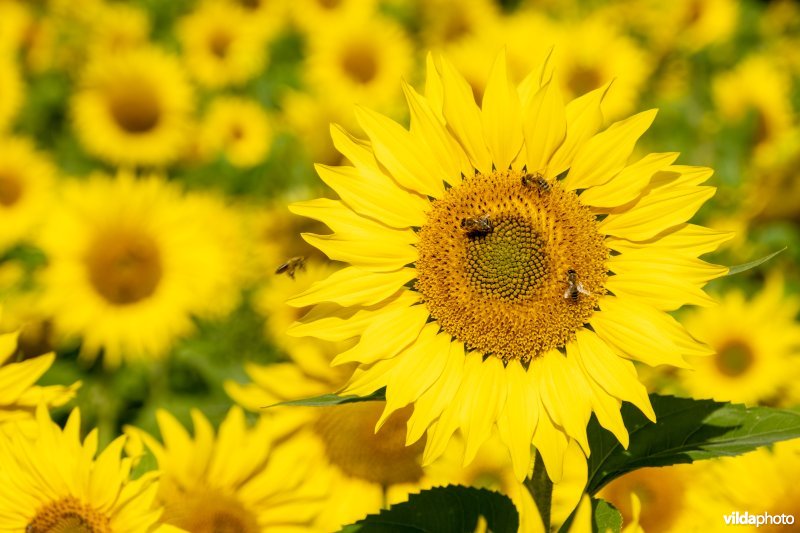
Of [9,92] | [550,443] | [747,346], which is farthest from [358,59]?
[550,443]

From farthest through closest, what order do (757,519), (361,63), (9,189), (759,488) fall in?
(361,63) → (9,189) → (759,488) → (757,519)

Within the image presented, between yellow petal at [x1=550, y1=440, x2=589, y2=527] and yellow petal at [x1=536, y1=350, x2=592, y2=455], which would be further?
yellow petal at [x1=550, y1=440, x2=589, y2=527]

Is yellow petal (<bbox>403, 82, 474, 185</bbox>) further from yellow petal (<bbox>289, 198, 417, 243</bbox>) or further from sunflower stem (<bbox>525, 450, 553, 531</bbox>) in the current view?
sunflower stem (<bbox>525, 450, 553, 531</bbox>)

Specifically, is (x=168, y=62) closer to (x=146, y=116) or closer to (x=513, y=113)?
(x=146, y=116)

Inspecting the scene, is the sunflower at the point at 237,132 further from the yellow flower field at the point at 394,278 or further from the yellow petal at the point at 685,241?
the yellow petal at the point at 685,241

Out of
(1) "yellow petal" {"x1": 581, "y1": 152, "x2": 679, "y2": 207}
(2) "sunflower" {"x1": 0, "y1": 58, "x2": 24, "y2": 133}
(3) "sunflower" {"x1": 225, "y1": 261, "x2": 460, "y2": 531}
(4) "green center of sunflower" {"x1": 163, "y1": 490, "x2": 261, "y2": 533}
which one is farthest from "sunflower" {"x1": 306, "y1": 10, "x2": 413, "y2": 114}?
(1) "yellow petal" {"x1": 581, "y1": 152, "x2": 679, "y2": 207}

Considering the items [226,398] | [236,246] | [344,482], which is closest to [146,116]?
[236,246]

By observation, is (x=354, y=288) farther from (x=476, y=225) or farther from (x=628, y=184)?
(x=628, y=184)
